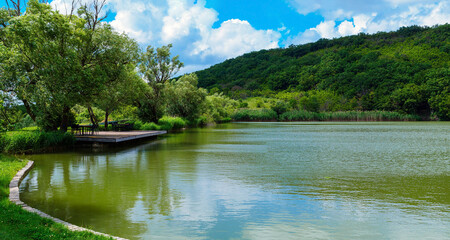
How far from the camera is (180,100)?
45.6 meters

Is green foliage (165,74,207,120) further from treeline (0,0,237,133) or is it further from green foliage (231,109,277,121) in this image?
green foliage (231,109,277,121)

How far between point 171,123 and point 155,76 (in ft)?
18.9

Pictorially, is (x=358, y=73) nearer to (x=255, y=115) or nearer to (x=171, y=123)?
(x=255, y=115)

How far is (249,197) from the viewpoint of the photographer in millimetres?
8531

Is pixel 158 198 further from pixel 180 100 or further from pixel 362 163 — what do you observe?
pixel 180 100

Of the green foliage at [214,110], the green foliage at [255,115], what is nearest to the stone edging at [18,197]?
the green foliage at [214,110]

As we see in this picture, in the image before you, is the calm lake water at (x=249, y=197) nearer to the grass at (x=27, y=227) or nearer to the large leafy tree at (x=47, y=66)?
the grass at (x=27, y=227)

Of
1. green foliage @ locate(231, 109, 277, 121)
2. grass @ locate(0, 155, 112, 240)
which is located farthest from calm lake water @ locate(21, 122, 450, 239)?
green foliage @ locate(231, 109, 277, 121)

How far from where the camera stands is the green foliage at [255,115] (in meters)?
81.1

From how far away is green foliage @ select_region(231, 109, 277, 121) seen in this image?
81.1 metres

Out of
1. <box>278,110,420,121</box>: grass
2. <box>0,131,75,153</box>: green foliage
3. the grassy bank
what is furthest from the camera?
the grassy bank

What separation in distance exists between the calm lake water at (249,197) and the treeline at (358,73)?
7310cm

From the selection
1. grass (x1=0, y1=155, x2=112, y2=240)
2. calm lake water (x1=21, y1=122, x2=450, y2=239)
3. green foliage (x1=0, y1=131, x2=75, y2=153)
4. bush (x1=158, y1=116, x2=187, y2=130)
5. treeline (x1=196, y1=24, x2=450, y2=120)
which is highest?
treeline (x1=196, y1=24, x2=450, y2=120)

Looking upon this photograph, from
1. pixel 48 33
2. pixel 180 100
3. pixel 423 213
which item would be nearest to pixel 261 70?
pixel 180 100
